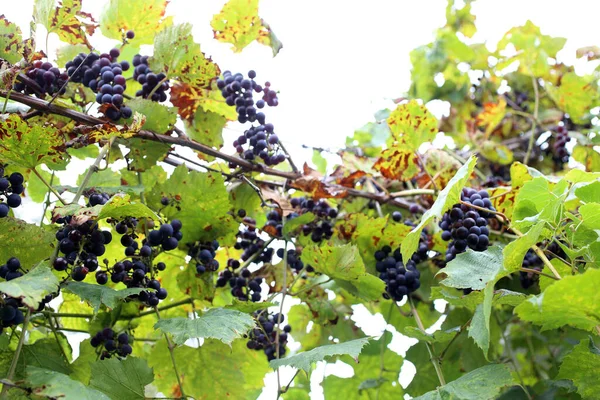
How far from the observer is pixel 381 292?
4.03 ft

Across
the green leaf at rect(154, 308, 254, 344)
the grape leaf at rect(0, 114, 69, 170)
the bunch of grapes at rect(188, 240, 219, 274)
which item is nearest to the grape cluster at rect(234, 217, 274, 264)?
the bunch of grapes at rect(188, 240, 219, 274)

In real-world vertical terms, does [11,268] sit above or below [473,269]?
above

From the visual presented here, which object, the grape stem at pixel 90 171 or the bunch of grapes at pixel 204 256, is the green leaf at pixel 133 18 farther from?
Answer: the bunch of grapes at pixel 204 256

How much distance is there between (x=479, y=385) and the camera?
96cm

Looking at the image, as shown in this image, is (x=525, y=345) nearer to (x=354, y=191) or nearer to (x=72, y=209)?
(x=354, y=191)

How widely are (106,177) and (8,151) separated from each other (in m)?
0.40

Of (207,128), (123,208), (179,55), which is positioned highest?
(179,55)

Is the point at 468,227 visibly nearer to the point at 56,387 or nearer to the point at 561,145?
→ the point at 56,387

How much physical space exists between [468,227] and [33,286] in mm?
774

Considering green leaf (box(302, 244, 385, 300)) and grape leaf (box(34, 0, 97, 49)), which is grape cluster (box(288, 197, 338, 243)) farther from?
grape leaf (box(34, 0, 97, 49))

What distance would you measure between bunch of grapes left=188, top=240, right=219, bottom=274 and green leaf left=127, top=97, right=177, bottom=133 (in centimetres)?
26

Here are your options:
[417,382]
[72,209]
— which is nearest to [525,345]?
[417,382]

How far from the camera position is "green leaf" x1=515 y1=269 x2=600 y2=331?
0.72 meters

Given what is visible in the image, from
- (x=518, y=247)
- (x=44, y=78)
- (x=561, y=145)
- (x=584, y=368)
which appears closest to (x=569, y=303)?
(x=518, y=247)
